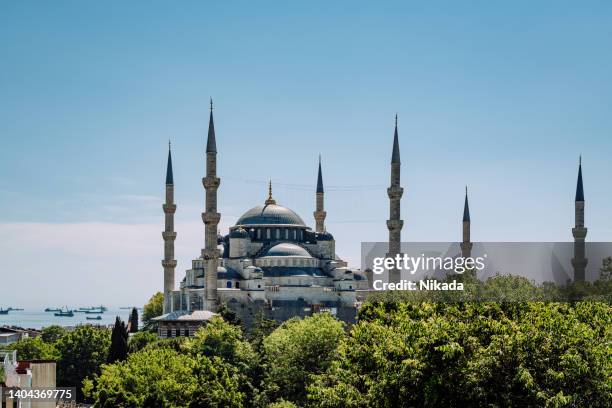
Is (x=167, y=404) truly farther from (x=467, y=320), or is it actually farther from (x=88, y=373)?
(x=88, y=373)

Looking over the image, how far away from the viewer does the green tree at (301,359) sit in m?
46.9

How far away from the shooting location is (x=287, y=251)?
293ft

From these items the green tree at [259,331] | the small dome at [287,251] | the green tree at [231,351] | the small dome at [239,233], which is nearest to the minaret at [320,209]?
the small dome at [287,251]

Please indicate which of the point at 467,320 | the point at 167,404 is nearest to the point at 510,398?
the point at 467,320

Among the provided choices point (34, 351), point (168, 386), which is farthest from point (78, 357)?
point (168, 386)

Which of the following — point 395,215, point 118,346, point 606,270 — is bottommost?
point 118,346

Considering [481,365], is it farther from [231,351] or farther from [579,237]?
[579,237]

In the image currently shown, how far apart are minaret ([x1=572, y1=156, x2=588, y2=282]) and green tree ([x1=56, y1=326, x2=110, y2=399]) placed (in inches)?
1451

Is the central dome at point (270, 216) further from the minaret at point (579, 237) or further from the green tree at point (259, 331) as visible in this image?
the minaret at point (579, 237)

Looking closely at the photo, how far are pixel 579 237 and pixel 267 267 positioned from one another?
2701 centimetres

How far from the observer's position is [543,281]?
7025 centimetres

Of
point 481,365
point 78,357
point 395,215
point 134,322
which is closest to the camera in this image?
point 481,365

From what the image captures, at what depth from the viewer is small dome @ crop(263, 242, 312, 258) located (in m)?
88.8

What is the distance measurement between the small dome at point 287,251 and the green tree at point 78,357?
69.2ft
